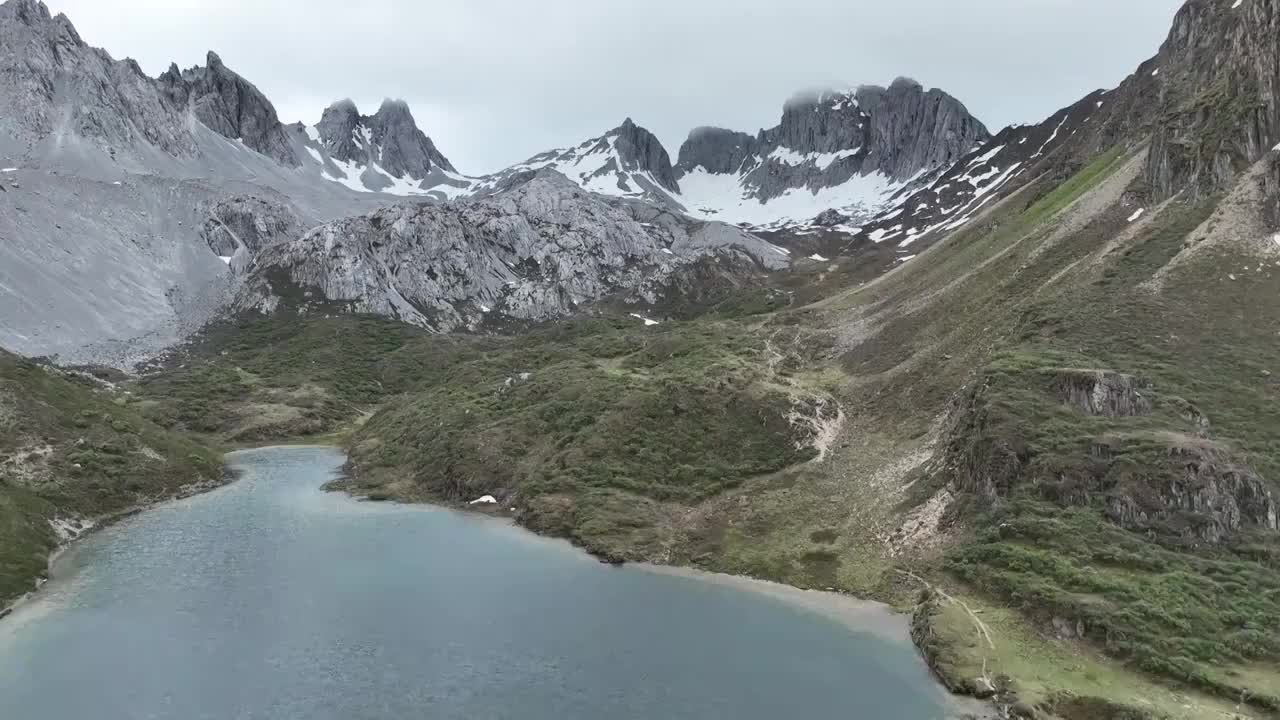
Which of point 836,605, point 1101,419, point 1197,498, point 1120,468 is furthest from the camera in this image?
point 1101,419

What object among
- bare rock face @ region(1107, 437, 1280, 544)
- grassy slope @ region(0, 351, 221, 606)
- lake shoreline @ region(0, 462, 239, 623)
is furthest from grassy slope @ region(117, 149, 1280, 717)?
grassy slope @ region(0, 351, 221, 606)

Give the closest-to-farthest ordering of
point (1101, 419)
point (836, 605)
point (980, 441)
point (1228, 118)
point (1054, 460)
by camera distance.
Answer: point (836, 605), point (1054, 460), point (1101, 419), point (980, 441), point (1228, 118)

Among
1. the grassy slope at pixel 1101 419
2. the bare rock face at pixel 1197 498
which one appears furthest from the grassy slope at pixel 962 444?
the bare rock face at pixel 1197 498

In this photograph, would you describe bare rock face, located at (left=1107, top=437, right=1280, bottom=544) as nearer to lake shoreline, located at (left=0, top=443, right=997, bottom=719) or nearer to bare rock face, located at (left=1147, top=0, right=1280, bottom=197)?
lake shoreline, located at (left=0, top=443, right=997, bottom=719)

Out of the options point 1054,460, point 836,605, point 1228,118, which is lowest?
point 836,605

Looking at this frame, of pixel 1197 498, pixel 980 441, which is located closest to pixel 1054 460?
pixel 980 441

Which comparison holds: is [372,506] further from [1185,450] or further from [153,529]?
[1185,450]

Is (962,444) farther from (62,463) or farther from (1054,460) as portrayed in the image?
(62,463)

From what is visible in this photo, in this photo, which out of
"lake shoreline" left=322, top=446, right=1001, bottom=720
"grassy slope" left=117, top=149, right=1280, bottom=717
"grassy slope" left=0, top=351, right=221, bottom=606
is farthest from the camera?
"grassy slope" left=0, top=351, right=221, bottom=606
